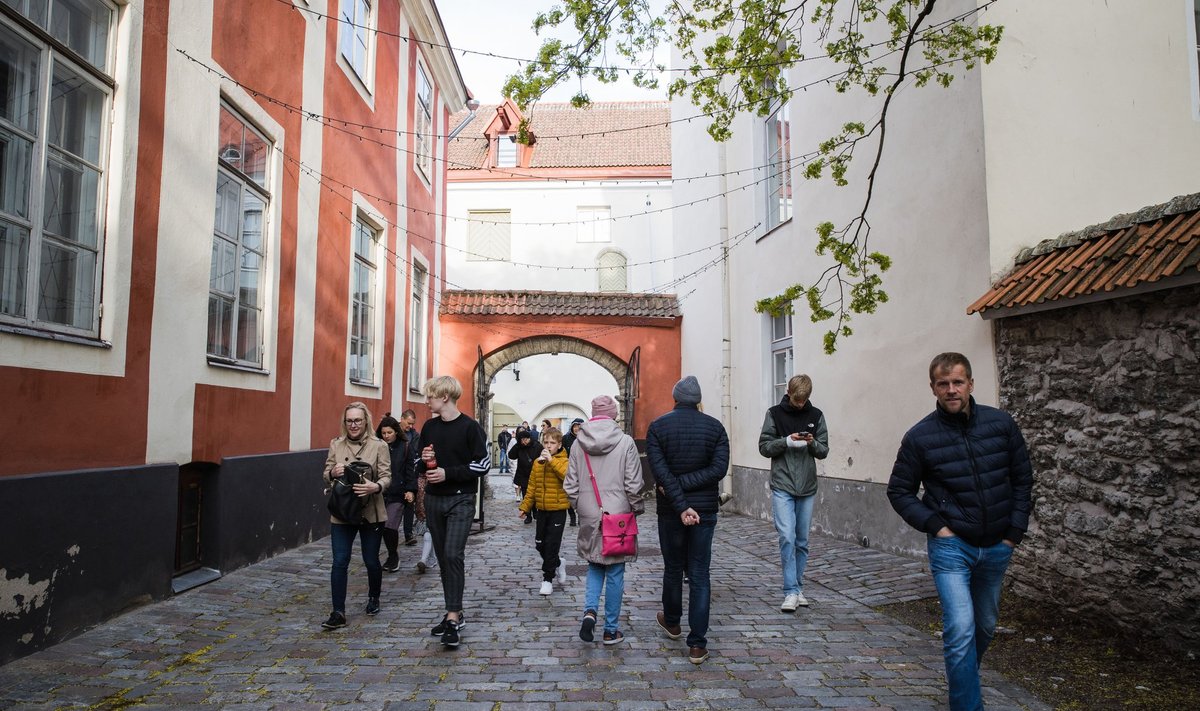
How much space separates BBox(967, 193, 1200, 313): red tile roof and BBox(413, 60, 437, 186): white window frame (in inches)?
422

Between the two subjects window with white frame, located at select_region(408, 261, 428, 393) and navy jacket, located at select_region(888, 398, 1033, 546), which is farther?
window with white frame, located at select_region(408, 261, 428, 393)

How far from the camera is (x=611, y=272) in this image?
1119 inches

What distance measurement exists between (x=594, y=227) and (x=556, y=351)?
33.4 ft

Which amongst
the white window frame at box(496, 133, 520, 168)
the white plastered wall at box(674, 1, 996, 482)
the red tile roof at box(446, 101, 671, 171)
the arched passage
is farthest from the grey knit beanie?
the white window frame at box(496, 133, 520, 168)

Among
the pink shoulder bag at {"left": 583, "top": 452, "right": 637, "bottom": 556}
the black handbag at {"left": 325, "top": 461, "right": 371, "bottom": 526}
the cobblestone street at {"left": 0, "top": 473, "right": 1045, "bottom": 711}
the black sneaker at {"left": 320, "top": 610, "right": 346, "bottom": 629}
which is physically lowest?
the cobblestone street at {"left": 0, "top": 473, "right": 1045, "bottom": 711}

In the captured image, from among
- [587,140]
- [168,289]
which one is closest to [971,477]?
[168,289]

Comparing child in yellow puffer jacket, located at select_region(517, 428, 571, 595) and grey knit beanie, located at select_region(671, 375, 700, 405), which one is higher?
grey knit beanie, located at select_region(671, 375, 700, 405)

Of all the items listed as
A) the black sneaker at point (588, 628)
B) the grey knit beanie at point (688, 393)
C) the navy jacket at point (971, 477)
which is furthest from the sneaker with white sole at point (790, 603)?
the navy jacket at point (971, 477)

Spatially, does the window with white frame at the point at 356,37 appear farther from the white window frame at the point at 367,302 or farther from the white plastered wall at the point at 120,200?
the white plastered wall at the point at 120,200

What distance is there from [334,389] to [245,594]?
4.06 meters

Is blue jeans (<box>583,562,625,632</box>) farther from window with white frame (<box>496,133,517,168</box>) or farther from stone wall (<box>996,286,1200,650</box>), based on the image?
window with white frame (<box>496,133,517,168</box>)

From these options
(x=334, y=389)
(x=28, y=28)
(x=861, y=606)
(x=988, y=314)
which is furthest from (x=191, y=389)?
(x=988, y=314)

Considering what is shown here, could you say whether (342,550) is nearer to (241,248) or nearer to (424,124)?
(241,248)

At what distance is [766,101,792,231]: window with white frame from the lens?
488 inches
